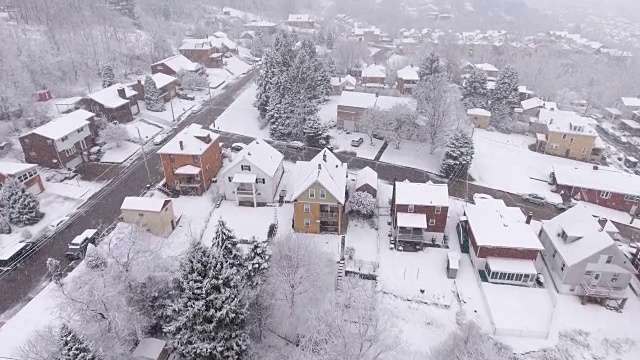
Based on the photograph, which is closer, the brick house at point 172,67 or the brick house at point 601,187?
the brick house at point 601,187

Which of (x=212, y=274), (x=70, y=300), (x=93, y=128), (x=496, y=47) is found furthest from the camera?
(x=496, y=47)

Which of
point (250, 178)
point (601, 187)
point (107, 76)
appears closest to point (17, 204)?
point (250, 178)

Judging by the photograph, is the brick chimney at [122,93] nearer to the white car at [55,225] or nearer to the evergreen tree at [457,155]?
the white car at [55,225]

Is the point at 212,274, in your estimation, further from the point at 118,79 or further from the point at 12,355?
the point at 118,79

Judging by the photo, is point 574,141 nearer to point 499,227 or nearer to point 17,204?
point 499,227

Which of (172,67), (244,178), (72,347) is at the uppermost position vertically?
(172,67)

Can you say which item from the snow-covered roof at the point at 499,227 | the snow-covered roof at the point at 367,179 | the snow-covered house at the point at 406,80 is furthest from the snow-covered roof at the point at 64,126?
the snow-covered house at the point at 406,80

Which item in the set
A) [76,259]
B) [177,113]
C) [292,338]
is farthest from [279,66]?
[292,338]
